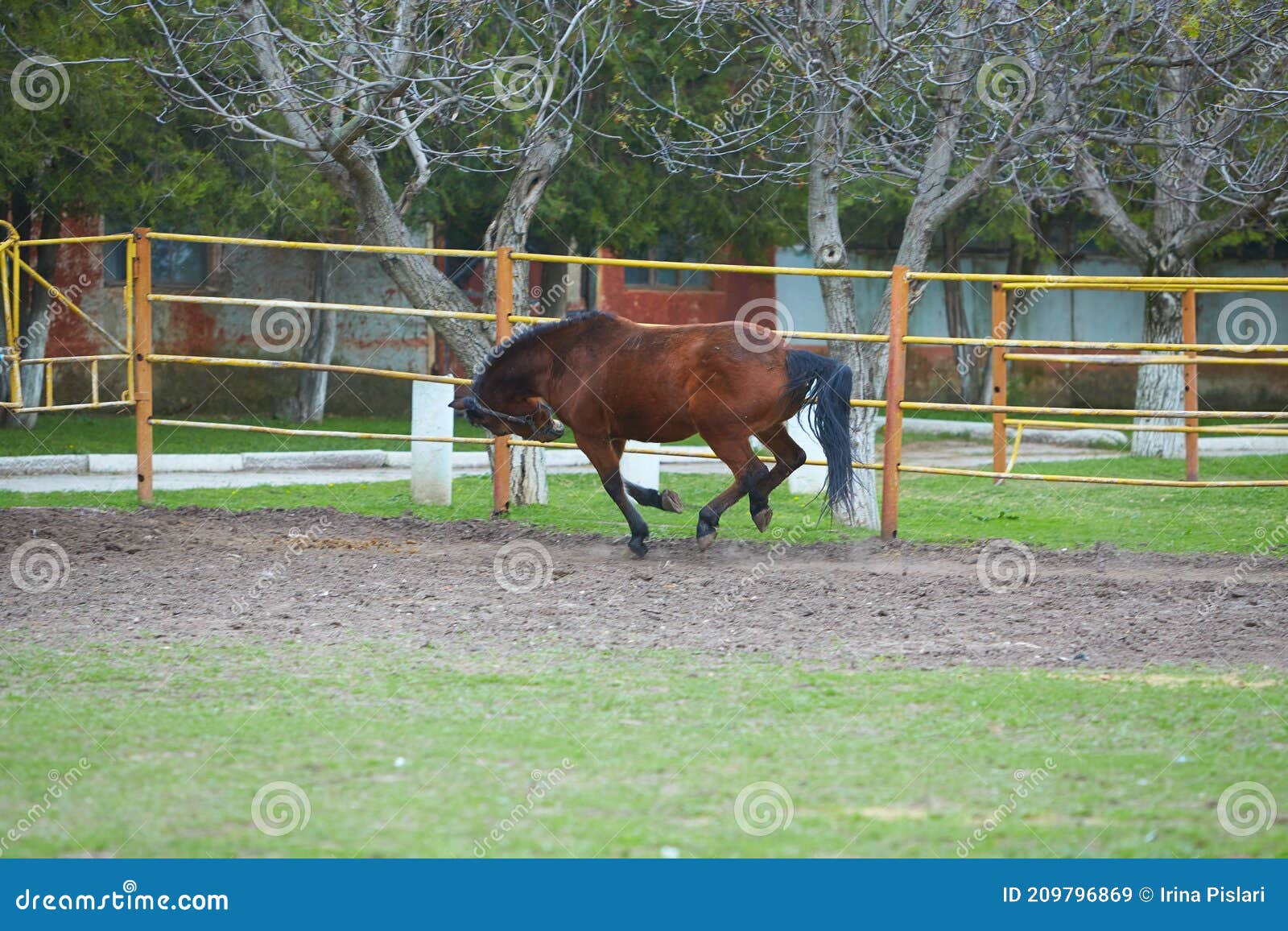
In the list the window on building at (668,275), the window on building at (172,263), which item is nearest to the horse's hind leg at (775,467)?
the window on building at (668,275)

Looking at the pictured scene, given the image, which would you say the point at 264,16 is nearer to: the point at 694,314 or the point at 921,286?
the point at 921,286

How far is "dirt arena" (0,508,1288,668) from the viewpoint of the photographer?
19.5 feet

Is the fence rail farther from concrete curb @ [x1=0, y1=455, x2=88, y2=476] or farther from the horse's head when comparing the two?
concrete curb @ [x1=0, y1=455, x2=88, y2=476]

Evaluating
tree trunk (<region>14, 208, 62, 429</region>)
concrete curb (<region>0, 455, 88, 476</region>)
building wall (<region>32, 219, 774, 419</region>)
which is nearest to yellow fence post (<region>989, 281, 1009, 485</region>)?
building wall (<region>32, 219, 774, 419</region>)

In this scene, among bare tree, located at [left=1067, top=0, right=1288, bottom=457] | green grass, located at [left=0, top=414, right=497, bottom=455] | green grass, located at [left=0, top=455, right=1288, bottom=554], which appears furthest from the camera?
green grass, located at [left=0, top=414, right=497, bottom=455]

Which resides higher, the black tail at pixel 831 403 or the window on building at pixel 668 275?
the window on building at pixel 668 275

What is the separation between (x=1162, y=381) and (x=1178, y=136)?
3463 mm

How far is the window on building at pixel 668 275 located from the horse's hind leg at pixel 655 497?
1007 cm

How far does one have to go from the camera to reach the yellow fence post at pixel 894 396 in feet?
28.2

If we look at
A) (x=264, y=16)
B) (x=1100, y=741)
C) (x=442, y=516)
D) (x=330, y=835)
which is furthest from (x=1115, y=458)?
(x=330, y=835)

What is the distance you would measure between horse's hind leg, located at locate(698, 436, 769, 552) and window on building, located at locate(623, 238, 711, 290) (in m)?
10.4

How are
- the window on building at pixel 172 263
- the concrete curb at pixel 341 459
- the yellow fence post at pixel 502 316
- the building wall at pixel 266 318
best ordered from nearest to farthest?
the yellow fence post at pixel 502 316 < the concrete curb at pixel 341 459 < the building wall at pixel 266 318 < the window on building at pixel 172 263

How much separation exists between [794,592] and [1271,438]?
11.5 meters

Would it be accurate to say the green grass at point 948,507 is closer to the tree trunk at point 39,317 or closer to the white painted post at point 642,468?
the white painted post at point 642,468
